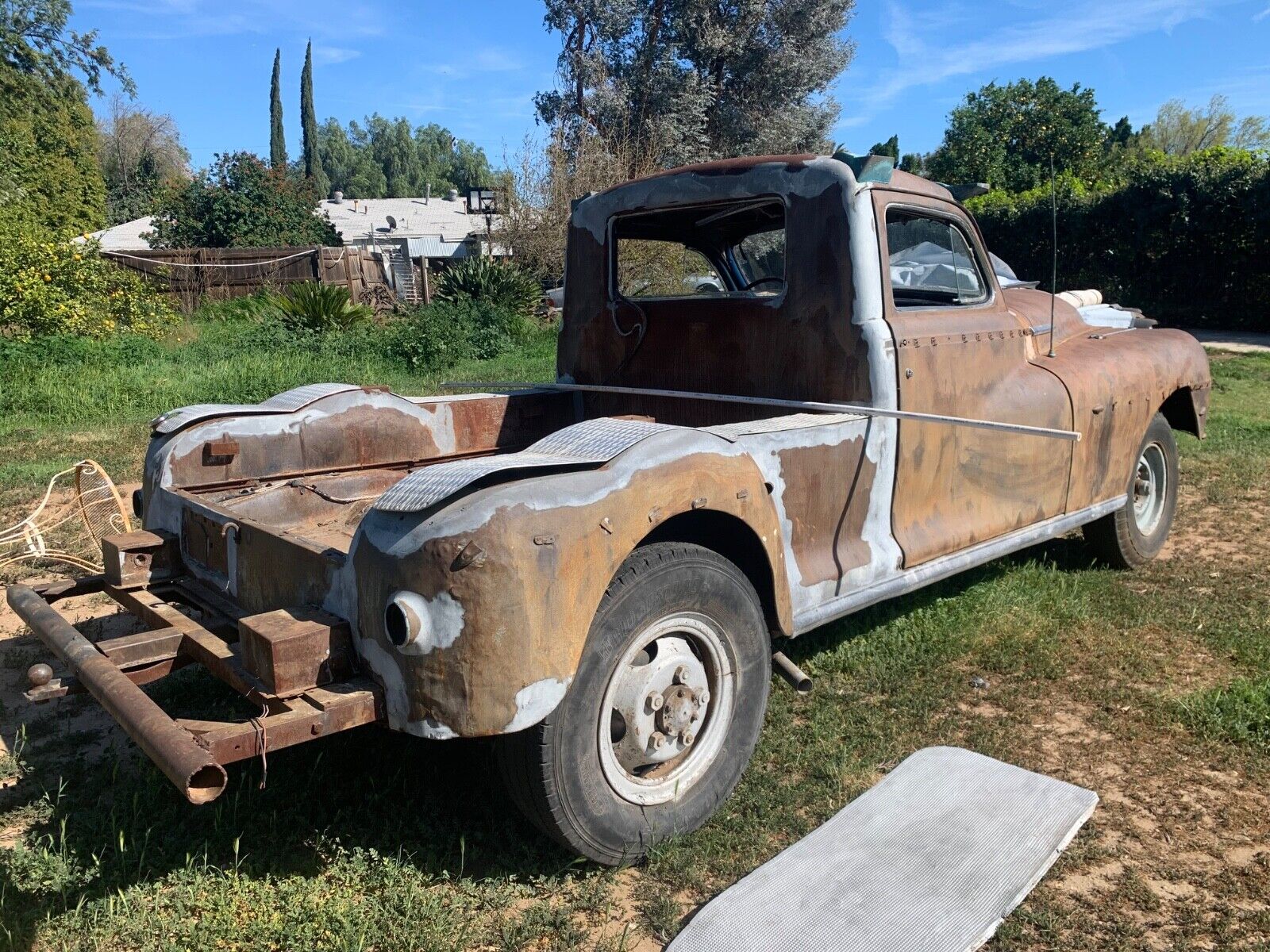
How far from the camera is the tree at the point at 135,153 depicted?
52.3m

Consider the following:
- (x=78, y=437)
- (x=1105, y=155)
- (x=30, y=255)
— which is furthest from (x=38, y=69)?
(x=1105, y=155)

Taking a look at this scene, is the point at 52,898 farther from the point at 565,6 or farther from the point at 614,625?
the point at 565,6

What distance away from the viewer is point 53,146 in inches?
1506

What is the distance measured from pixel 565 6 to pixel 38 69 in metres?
15.0

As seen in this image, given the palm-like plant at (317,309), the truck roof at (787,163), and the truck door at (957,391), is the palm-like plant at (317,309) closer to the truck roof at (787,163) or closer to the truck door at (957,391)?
the truck roof at (787,163)

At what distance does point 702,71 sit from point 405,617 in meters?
25.6

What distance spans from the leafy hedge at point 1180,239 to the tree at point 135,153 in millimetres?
45509

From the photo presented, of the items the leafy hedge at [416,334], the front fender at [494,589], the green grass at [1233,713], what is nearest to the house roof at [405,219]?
the leafy hedge at [416,334]

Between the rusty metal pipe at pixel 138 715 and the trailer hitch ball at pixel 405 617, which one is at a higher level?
A: the trailer hitch ball at pixel 405 617

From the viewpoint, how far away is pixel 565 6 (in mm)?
25484

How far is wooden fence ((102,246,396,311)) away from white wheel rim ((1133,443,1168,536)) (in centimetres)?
1644

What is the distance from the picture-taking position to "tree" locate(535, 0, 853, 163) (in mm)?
24656

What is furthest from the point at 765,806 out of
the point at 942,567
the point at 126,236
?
the point at 126,236

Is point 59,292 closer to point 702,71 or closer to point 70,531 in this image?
point 70,531
